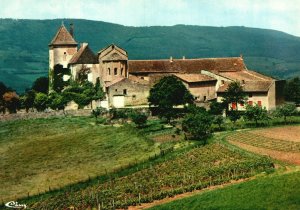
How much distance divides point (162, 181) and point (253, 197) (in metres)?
8.21

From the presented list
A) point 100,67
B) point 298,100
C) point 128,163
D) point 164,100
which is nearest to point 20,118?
point 100,67

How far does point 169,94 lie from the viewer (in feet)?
217

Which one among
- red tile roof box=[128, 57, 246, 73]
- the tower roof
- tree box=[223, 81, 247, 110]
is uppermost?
the tower roof

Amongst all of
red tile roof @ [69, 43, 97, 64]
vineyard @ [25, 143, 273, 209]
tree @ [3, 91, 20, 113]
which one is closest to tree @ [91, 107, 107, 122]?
red tile roof @ [69, 43, 97, 64]

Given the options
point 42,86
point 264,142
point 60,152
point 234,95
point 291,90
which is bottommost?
point 60,152

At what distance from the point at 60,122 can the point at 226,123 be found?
72.0ft

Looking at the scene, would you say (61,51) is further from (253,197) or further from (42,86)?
(253,197)

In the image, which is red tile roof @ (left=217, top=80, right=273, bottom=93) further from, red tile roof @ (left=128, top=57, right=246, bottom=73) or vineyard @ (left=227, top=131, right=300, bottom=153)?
vineyard @ (left=227, top=131, right=300, bottom=153)

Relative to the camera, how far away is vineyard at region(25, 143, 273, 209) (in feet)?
115

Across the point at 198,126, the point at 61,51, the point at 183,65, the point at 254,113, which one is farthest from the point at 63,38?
the point at 198,126

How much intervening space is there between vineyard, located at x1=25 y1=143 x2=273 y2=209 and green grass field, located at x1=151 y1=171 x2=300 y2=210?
2.84 meters

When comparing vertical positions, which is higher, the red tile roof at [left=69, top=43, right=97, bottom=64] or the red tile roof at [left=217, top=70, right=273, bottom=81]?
the red tile roof at [left=69, top=43, right=97, bottom=64]

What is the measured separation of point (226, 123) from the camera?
62.1 m

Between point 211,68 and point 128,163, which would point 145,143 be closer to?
point 128,163
